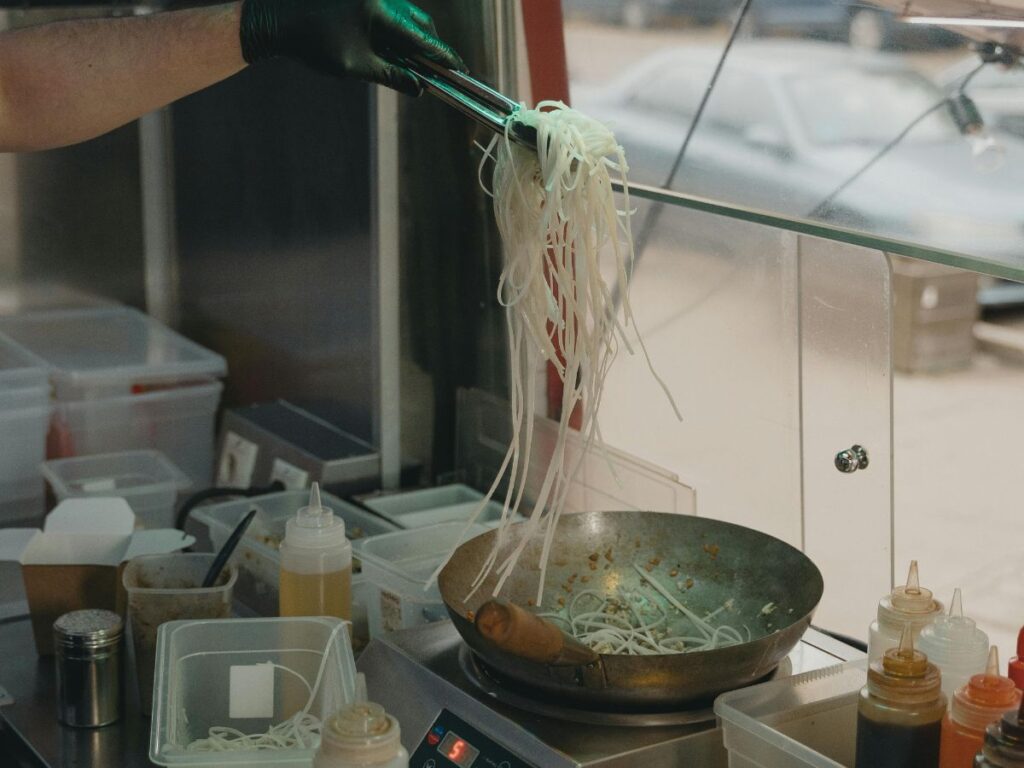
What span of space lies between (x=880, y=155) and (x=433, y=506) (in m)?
1.15

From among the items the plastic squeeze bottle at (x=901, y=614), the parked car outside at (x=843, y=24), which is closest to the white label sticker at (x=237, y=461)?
the parked car outside at (x=843, y=24)

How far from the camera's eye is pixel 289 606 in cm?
194

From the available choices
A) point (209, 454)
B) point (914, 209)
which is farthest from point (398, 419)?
point (914, 209)

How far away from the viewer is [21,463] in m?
2.79

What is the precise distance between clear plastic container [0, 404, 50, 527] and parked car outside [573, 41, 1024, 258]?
1344mm

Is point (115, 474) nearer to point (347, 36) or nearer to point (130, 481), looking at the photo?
point (130, 481)

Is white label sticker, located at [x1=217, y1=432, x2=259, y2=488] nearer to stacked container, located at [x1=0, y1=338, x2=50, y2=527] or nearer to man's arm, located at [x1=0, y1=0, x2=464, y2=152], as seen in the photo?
stacked container, located at [x1=0, y1=338, x2=50, y2=527]

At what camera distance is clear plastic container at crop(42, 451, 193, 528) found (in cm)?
263

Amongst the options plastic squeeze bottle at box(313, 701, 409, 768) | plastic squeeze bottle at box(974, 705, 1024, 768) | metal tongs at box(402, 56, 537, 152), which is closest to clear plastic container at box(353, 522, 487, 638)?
plastic squeeze bottle at box(313, 701, 409, 768)

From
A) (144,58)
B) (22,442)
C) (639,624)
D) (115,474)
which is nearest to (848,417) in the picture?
(639,624)

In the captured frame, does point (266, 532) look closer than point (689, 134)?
Answer: No

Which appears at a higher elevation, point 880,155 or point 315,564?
point 880,155

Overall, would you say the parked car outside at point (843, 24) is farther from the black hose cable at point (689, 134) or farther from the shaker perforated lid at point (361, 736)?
the shaker perforated lid at point (361, 736)

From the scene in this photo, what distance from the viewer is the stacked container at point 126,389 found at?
287 centimetres
